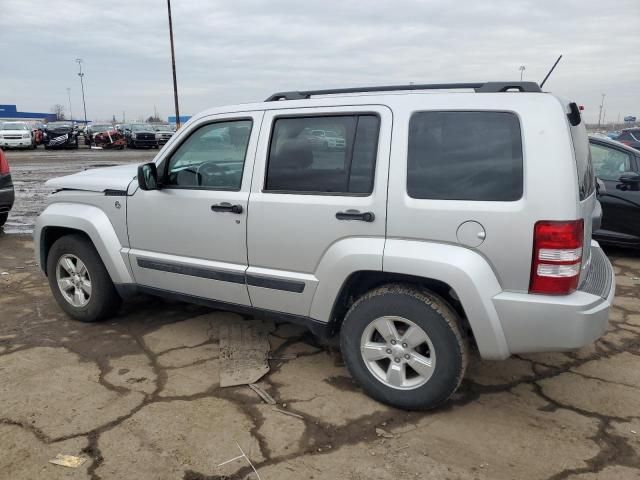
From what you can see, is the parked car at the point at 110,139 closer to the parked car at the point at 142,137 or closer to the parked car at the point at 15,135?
the parked car at the point at 142,137

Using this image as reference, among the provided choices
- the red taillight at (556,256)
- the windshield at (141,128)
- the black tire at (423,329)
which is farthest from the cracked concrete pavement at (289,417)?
the windshield at (141,128)

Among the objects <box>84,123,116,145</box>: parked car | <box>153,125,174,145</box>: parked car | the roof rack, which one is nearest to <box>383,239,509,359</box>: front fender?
the roof rack

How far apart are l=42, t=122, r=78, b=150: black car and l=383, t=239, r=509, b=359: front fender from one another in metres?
31.6

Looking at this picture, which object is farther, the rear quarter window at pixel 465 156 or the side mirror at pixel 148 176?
the side mirror at pixel 148 176

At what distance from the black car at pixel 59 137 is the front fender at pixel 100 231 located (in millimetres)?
29192

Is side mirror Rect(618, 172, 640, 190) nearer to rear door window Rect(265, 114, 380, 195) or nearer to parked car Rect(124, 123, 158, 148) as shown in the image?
rear door window Rect(265, 114, 380, 195)

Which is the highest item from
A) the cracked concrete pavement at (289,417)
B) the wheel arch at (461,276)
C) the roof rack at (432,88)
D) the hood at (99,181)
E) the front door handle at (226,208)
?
the roof rack at (432,88)

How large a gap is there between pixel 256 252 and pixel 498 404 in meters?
1.76

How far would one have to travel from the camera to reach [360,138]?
306cm

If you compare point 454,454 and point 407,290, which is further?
point 407,290

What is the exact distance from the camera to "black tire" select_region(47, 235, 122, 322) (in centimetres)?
421

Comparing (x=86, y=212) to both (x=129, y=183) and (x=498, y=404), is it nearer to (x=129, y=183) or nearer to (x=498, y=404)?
(x=129, y=183)

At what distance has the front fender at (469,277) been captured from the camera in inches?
105

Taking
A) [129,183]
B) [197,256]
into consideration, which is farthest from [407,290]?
[129,183]
